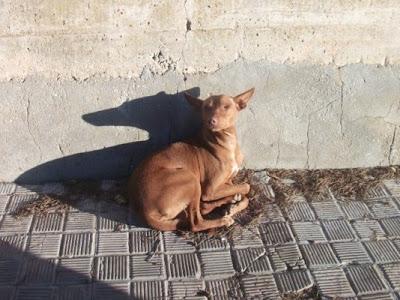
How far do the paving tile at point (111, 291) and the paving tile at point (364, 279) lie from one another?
1.71 m

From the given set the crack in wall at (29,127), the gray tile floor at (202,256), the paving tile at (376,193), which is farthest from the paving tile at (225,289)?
the crack in wall at (29,127)

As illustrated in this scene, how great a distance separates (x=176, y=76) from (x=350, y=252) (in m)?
2.20

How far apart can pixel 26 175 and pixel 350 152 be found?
328 cm

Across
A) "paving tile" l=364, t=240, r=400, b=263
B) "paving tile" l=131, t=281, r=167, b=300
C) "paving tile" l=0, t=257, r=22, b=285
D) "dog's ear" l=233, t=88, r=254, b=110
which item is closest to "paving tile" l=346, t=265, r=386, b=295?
"paving tile" l=364, t=240, r=400, b=263

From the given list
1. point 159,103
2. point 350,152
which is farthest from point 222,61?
point 350,152

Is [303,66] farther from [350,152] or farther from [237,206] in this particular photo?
[237,206]

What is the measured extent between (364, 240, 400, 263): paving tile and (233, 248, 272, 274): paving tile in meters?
0.88

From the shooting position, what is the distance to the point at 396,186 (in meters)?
5.19

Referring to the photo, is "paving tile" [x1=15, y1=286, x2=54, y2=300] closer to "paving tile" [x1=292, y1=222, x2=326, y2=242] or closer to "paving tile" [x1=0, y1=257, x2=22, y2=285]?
"paving tile" [x1=0, y1=257, x2=22, y2=285]

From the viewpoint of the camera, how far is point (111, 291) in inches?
150

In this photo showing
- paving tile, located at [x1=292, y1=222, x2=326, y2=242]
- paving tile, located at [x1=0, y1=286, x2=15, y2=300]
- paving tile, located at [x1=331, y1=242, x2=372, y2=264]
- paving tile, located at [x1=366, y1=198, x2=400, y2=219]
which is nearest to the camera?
paving tile, located at [x1=0, y1=286, x2=15, y2=300]

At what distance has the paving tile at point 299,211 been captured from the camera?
4695 millimetres

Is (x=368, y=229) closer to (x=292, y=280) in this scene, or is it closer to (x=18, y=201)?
(x=292, y=280)

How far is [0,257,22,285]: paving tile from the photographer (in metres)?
3.88
